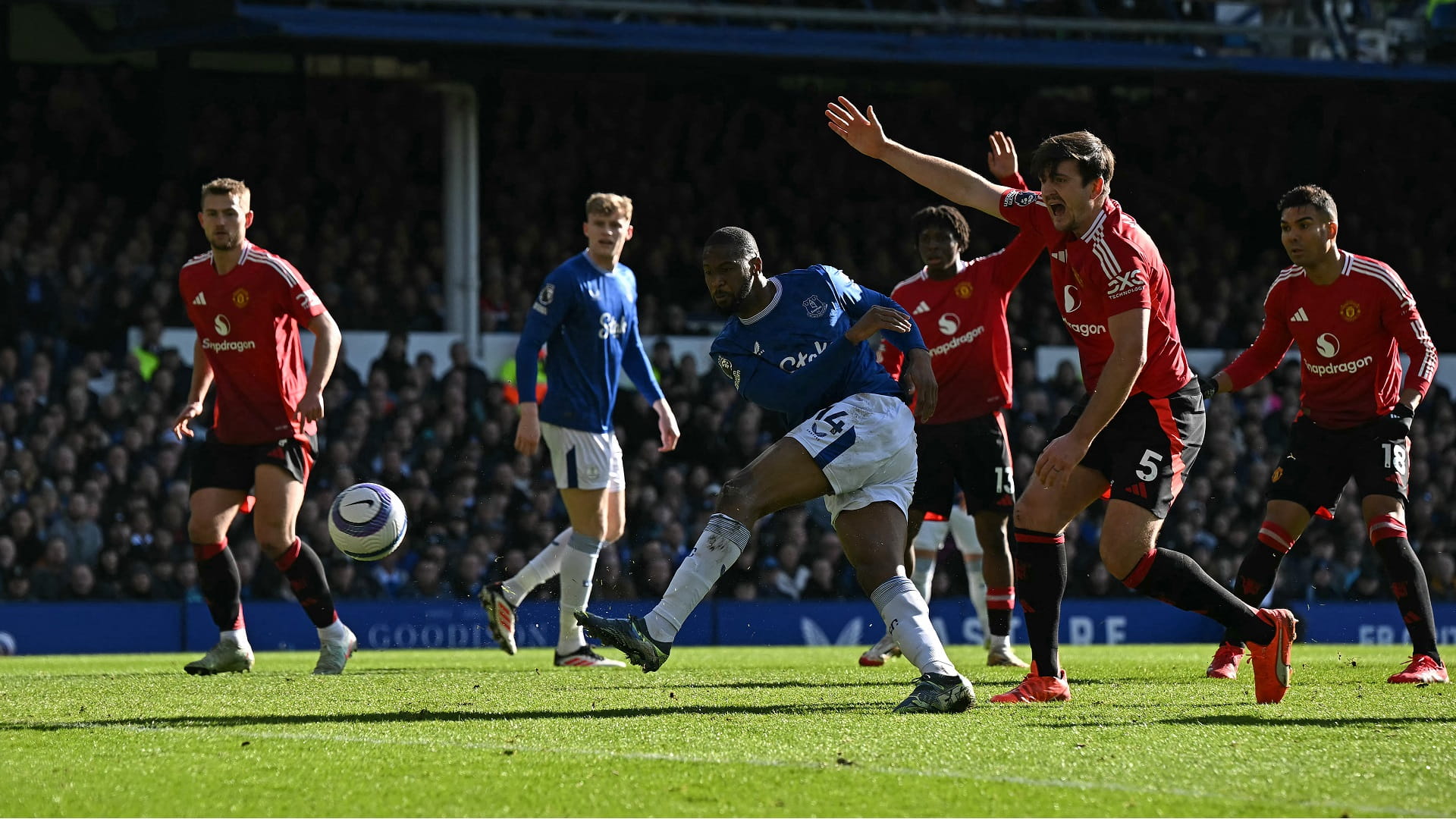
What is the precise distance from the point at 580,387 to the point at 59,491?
8141 mm

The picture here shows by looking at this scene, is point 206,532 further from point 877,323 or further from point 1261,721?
point 1261,721

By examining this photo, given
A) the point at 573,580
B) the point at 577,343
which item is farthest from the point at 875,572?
the point at 577,343

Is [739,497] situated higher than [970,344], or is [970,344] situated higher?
[970,344]

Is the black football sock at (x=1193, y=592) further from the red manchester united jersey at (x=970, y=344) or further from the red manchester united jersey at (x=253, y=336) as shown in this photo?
the red manchester united jersey at (x=253, y=336)

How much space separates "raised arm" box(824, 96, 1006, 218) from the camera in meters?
7.57

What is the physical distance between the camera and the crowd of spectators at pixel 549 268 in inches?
656

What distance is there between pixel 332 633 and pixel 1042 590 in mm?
3981

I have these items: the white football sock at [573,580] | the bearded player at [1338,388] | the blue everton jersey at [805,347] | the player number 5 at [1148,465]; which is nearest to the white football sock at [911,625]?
the blue everton jersey at [805,347]

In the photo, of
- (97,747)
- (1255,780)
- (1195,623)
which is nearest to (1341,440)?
(1255,780)

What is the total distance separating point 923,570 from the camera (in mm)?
11227

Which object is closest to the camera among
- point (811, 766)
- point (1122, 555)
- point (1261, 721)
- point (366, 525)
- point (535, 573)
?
point (811, 766)

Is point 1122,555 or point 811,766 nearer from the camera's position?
point 811,766

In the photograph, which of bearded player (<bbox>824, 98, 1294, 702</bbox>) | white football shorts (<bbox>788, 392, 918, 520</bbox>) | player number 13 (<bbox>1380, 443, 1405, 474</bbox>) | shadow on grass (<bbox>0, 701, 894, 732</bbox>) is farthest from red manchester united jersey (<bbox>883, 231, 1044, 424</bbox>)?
shadow on grass (<bbox>0, 701, 894, 732</bbox>)

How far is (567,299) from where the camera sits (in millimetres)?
10031
